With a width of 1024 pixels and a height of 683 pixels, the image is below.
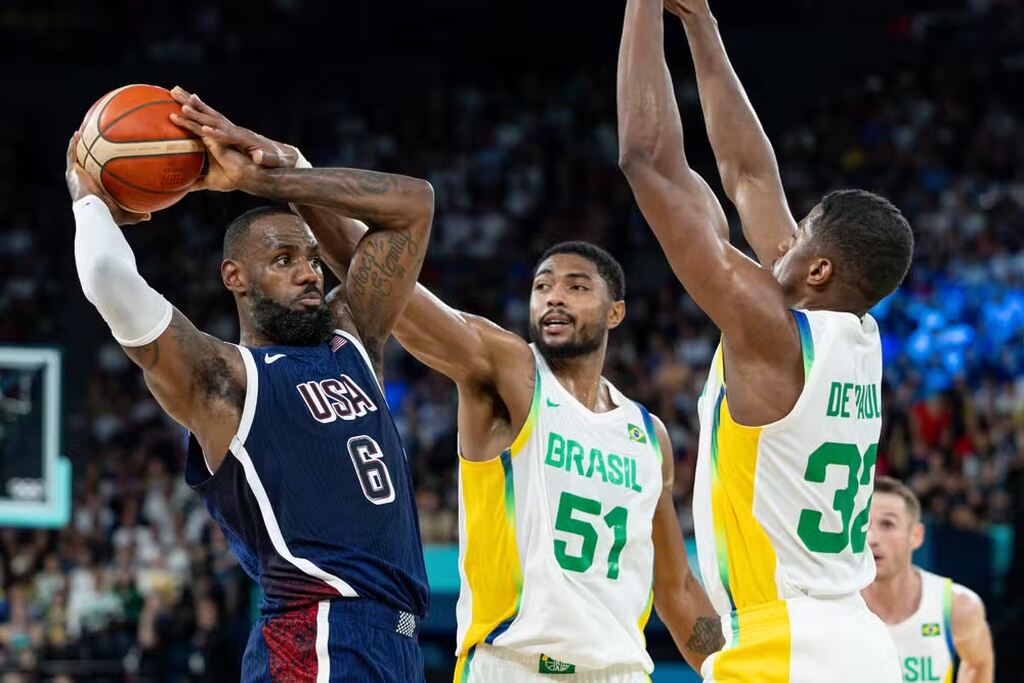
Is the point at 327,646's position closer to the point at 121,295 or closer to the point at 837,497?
the point at 121,295

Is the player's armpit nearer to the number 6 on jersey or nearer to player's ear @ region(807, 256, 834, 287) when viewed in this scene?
the number 6 on jersey

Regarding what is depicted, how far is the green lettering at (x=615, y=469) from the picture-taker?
17.8ft

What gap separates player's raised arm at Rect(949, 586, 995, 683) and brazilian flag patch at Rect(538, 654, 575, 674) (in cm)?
255

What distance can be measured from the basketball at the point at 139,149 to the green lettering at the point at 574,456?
1.75m

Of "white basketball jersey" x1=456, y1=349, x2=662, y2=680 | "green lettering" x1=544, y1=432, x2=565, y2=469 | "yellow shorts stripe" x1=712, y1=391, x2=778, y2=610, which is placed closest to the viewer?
"yellow shorts stripe" x1=712, y1=391, x2=778, y2=610

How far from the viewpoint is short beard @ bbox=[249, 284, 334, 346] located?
4535mm

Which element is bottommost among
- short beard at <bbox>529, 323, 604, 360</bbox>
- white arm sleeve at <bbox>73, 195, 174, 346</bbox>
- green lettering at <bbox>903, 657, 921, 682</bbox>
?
green lettering at <bbox>903, 657, 921, 682</bbox>

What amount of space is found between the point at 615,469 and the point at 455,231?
508 inches

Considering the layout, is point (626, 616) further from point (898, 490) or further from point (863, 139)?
point (863, 139)

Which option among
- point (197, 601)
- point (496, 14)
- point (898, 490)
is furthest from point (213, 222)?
point (898, 490)

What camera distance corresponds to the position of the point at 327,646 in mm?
4148

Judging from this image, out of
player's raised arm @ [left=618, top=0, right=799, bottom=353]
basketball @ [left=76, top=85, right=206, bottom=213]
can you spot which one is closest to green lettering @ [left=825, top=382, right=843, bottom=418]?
player's raised arm @ [left=618, top=0, right=799, bottom=353]

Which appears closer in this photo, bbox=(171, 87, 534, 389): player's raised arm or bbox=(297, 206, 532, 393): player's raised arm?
bbox=(171, 87, 534, 389): player's raised arm

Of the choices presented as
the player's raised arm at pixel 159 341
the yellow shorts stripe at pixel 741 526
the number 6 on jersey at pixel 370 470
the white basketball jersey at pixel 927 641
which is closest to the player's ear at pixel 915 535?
the white basketball jersey at pixel 927 641
